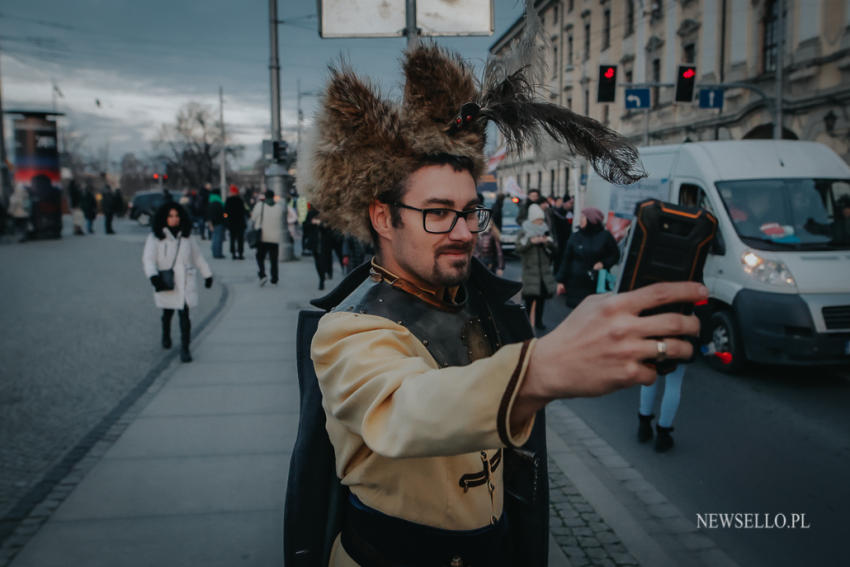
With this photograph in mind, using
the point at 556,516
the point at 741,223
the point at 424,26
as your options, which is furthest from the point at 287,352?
the point at 741,223

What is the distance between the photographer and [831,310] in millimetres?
6723

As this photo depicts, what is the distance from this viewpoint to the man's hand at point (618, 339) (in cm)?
95

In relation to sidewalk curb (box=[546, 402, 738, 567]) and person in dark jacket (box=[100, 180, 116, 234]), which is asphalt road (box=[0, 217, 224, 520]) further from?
person in dark jacket (box=[100, 180, 116, 234])

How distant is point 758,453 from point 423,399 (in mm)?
4835

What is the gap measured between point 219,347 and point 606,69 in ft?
44.5

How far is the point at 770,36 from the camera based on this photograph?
2264 cm

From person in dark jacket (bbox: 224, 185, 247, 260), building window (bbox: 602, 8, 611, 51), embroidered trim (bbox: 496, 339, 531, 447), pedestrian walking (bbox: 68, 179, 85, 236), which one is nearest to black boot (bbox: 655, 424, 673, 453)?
embroidered trim (bbox: 496, 339, 531, 447)

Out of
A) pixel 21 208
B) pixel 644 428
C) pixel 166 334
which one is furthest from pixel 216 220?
pixel 644 428

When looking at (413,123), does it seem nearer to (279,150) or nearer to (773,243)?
(773,243)

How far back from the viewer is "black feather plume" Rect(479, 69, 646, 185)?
1.64 meters

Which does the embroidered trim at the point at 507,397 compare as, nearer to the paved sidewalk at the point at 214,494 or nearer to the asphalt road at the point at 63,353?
the paved sidewalk at the point at 214,494

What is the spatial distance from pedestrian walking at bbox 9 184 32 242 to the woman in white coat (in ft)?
63.3

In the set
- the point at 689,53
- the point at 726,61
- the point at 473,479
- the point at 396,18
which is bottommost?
the point at 473,479

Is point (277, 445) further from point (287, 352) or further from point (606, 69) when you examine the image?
point (606, 69)
